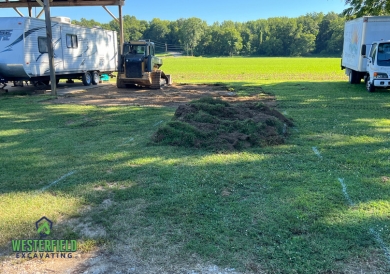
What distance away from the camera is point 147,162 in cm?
602

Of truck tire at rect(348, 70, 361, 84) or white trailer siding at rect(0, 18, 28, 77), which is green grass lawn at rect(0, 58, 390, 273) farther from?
truck tire at rect(348, 70, 361, 84)

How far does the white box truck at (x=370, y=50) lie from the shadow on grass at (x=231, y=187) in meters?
7.33

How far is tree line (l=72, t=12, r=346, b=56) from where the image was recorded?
405ft

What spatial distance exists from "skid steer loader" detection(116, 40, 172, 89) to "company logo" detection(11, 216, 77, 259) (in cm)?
1490

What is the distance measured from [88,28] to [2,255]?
18993mm

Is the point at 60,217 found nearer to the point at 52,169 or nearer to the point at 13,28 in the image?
the point at 52,169

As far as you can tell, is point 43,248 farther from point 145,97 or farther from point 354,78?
point 354,78

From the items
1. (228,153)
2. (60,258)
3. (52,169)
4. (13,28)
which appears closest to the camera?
(60,258)

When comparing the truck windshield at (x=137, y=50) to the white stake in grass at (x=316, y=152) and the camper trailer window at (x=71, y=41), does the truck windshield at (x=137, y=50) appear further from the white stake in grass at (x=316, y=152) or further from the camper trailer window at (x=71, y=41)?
the white stake in grass at (x=316, y=152)

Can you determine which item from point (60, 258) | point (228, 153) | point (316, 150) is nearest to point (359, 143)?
point (316, 150)

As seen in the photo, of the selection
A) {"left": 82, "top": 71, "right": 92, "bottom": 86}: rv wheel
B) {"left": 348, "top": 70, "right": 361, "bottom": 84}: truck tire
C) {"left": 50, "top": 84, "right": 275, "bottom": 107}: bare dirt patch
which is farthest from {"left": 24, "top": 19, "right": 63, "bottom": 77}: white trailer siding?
{"left": 348, "top": 70, "right": 361, "bottom": 84}: truck tire

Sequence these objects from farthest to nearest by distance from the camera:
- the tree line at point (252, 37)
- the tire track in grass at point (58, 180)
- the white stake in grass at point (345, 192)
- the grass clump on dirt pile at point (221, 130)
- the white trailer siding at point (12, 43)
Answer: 1. the tree line at point (252, 37)
2. the white trailer siding at point (12, 43)
3. the grass clump on dirt pile at point (221, 130)
4. the tire track in grass at point (58, 180)
5. the white stake in grass at point (345, 192)

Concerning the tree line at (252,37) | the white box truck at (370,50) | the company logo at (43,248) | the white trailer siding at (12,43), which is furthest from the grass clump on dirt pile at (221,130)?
the tree line at (252,37)

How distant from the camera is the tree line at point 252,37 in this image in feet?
405
